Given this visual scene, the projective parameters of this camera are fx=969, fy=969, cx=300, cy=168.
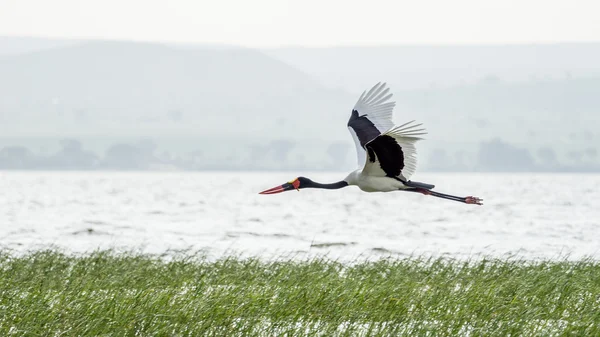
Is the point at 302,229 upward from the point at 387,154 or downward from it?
downward

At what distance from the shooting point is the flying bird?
13.3m

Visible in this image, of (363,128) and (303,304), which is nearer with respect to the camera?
(303,304)

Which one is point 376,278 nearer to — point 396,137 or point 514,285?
point 514,285

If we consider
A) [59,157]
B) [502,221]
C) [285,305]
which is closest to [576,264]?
[285,305]

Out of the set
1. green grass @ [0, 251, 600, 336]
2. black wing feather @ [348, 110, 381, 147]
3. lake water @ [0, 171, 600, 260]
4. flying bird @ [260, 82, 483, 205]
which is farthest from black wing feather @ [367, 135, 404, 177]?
lake water @ [0, 171, 600, 260]

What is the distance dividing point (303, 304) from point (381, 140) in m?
2.56

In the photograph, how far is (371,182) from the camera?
14102 mm

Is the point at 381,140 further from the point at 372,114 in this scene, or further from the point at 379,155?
the point at 372,114

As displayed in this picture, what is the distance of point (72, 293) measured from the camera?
1191cm

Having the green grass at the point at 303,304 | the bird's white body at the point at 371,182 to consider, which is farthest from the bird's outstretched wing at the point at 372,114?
the green grass at the point at 303,304

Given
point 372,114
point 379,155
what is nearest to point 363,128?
point 372,114

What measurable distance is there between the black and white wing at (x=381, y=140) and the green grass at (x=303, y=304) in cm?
166

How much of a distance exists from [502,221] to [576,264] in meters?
28.4

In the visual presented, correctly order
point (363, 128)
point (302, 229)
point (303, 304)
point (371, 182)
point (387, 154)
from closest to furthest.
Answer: point (303, 304) < point (387, 154) < point (371, 182) < point (363, 128) < point (302, 229)
